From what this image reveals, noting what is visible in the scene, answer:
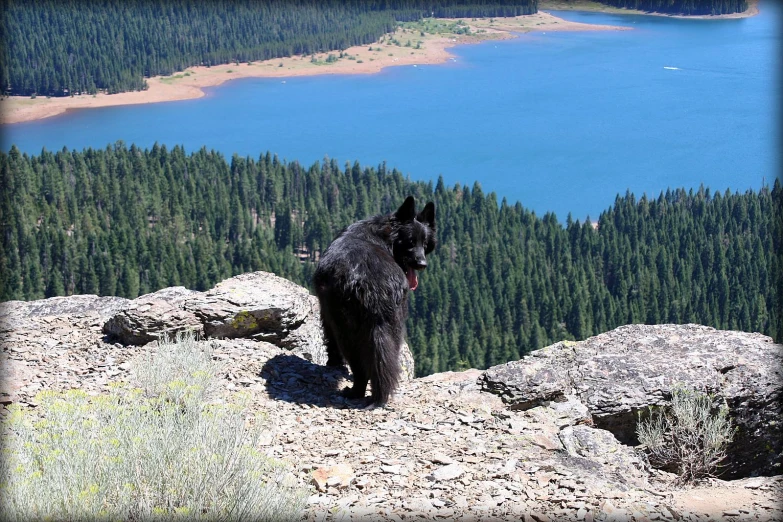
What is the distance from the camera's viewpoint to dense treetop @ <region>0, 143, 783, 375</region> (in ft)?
314

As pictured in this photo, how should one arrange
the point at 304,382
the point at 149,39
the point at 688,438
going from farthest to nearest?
the point at 149,39 < the point at 304,382 < the point at 688,438

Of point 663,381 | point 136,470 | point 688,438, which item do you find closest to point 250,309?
point 663,381

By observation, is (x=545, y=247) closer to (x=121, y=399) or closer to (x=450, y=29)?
(x=450, y=29)

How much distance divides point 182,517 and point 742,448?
Result: 23.7 ft

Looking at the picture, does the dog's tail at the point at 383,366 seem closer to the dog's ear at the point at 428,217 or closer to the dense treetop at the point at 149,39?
the dog's ear at the point at 428,217

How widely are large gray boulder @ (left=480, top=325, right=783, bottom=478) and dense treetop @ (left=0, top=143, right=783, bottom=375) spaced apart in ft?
232

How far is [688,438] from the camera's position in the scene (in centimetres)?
980

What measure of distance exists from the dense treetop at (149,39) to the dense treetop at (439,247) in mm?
25706

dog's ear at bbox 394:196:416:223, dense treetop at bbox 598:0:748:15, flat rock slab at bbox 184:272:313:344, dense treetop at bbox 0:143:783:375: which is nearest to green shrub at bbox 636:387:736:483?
dog's ear at bbox 394:196:416:223

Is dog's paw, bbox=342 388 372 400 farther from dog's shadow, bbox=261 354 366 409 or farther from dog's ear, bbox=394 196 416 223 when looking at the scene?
dog's ear, bbox=394 196 416 223

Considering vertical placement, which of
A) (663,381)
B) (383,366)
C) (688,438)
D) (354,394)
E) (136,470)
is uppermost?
(136,470)

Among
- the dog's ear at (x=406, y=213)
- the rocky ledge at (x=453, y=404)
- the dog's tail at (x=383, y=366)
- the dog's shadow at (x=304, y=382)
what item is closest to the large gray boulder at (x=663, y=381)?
the rocky ledge at (x=453, y=404)

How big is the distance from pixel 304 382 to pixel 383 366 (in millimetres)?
1425

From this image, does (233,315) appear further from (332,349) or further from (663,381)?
(663,381)
